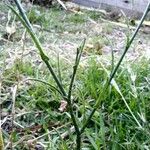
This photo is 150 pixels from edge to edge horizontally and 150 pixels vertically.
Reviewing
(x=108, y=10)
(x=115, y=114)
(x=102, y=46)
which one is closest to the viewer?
(x=115, y=114)

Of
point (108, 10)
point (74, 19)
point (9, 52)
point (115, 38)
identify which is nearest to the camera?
point (9, 52)

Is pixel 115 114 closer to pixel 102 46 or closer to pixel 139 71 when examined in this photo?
pixel 139 71

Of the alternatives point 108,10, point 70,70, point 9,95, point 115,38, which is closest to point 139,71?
point 70,70

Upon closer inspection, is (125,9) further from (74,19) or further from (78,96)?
(78,96)

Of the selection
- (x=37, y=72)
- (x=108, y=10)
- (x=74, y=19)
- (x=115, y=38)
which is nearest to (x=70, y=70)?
(x=37, y=72)

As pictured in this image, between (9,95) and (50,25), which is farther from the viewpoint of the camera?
(50,25)

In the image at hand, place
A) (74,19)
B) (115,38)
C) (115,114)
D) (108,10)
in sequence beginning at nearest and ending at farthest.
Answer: (115,114) → (115,38) → (74,19) → (108,10)

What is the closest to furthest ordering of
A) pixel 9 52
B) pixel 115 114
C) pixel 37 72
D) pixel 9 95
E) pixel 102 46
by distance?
pixel 115 114 < pixel 9 95 < pixel 37 72 < pixel 9 52 < pixel 102 46

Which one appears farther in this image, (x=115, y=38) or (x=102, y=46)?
(x=115, y=38)
